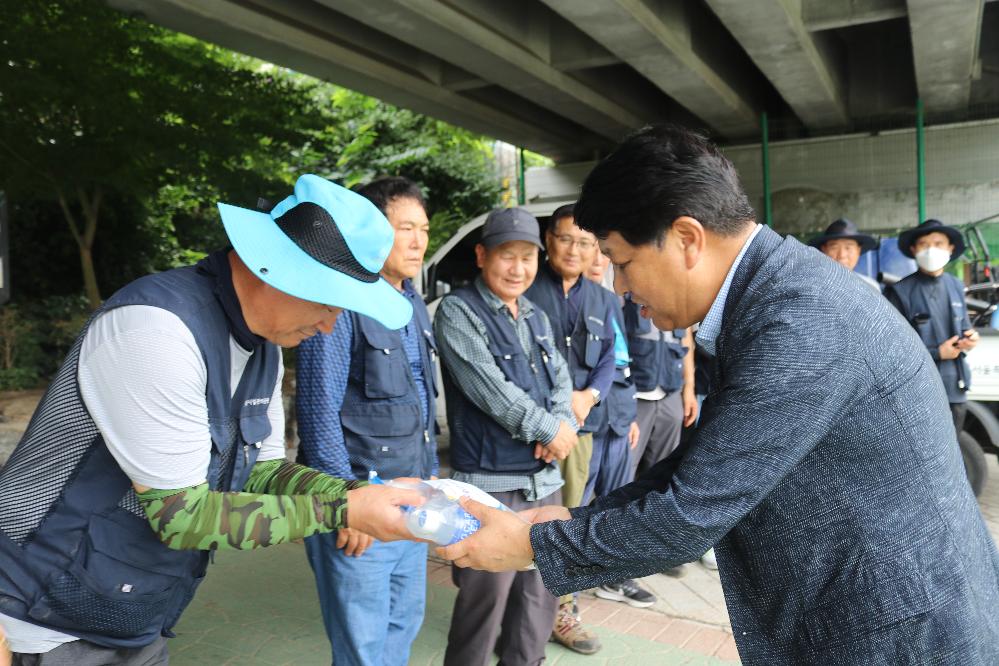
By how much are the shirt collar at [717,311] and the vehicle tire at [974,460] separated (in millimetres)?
5169

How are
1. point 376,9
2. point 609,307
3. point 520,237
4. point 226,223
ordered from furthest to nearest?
point 376,9 → point 609,307 → point 520,237 → point 226,223

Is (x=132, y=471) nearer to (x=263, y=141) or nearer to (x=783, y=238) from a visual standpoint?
(x=783, y=238)

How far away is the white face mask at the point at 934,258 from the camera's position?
567 centimetres

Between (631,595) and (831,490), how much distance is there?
10.6ft

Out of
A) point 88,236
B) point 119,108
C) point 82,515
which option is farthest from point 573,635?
point 88,236

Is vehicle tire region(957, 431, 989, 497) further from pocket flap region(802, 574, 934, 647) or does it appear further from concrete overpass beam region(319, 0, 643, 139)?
concrete overpass beam region(319, 0, 643, 139)

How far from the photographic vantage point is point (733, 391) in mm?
1479

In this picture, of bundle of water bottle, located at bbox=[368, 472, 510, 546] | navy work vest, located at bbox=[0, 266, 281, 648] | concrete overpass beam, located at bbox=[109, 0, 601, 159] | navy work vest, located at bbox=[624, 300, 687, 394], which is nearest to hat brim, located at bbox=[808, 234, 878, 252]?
navy work vest, located at bbox=[624, 300, 687, 394]

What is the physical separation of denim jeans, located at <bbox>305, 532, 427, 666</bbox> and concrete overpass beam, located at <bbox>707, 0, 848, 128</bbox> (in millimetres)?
7201

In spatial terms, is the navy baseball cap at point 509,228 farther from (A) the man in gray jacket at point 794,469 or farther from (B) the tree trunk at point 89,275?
(B) the tree trunk at point 89,275

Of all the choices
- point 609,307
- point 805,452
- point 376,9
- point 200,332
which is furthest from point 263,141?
point 805,452

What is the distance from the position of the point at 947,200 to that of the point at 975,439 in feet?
23.0

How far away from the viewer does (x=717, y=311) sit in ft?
5.39

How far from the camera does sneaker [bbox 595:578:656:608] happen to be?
4449 millimetres
